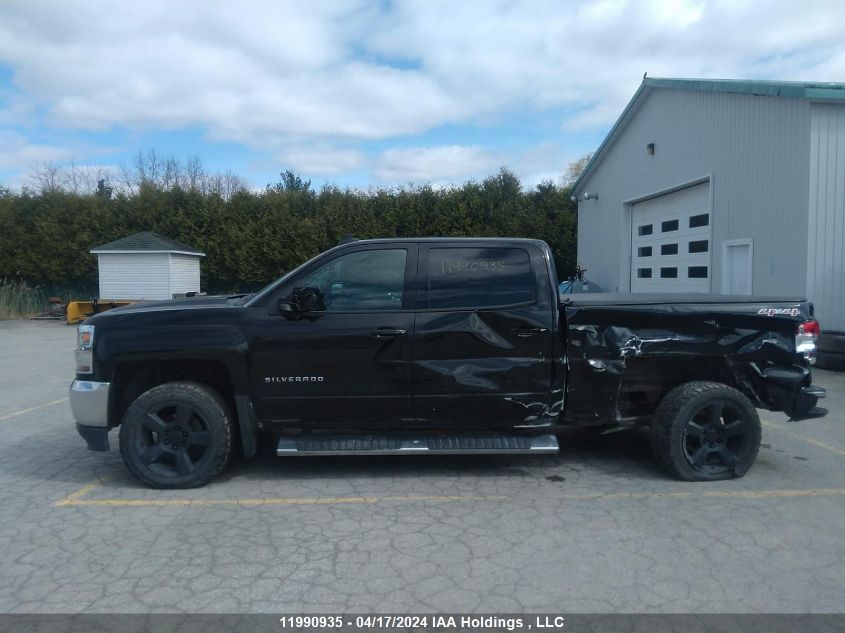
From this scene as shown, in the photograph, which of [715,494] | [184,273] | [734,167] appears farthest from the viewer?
[184,273]

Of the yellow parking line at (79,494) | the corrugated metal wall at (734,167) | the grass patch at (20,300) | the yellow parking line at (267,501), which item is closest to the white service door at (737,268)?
the corrugated metal wall at (734,167)

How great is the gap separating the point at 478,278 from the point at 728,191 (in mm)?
9781

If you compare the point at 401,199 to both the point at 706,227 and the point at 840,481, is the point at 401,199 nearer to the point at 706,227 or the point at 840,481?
the point at 706,227

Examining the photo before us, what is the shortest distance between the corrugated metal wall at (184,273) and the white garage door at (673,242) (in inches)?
545

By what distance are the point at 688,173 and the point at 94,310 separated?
17.7 meters

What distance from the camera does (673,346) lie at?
17.4 ft

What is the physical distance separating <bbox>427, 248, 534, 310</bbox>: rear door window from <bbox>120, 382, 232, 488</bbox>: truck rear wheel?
1937 mm

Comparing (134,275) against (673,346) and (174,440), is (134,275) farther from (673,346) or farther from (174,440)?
(673,346)

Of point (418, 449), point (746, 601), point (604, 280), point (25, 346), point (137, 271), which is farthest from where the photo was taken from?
point (137, 271)

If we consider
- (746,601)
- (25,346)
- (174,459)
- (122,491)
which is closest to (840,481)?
(746,601)

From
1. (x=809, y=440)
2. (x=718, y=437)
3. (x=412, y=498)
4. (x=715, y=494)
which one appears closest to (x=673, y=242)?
(x=809, y=440)

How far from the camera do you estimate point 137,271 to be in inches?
822

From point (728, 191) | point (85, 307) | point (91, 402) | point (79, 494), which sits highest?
point (728, 191)

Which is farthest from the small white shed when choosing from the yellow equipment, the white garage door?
the white garage door
